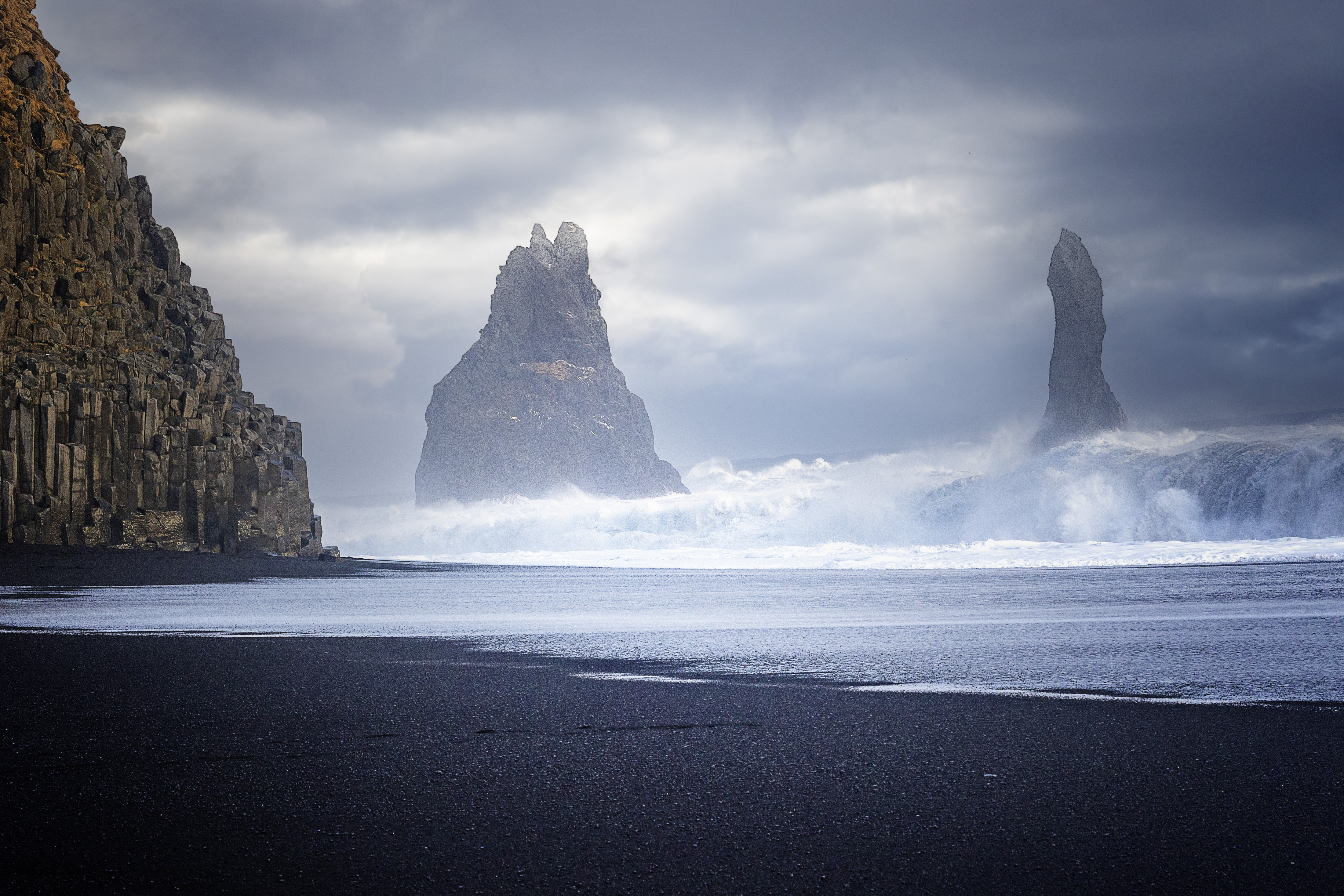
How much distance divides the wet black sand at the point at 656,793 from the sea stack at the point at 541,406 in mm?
95528

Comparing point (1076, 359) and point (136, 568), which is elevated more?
point (1076, 359)

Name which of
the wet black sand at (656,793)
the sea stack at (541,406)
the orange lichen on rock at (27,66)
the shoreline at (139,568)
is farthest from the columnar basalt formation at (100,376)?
the sea stack at (541,406)

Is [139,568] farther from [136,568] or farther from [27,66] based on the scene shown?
[27,66]

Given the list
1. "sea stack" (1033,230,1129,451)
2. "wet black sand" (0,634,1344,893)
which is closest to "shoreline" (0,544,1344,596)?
"wet black sand" (0,634,1344,893)

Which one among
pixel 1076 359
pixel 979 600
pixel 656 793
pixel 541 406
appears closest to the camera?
pixel 656 793

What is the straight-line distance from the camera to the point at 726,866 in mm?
2115

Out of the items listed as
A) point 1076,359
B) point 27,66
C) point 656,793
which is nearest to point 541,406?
point 1076,359

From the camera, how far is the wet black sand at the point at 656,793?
207cm

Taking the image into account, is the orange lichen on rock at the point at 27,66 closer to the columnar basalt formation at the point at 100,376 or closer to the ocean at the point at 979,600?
the columnar basalt formation at the point at 100,376

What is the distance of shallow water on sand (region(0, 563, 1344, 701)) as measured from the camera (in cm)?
521

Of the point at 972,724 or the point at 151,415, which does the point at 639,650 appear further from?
the point at 151,415

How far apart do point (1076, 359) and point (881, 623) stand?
55267 mm

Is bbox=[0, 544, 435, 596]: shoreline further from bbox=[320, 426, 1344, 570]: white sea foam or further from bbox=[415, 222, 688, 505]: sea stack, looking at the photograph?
bbox=[415, 222, 688, 505]: sea stack

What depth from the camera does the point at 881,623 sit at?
8.83m
